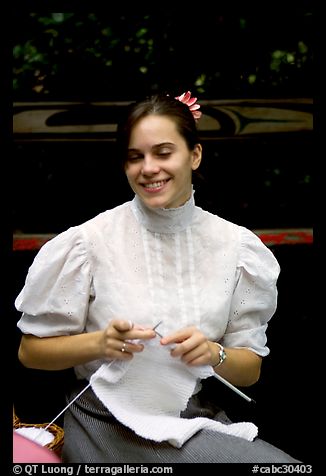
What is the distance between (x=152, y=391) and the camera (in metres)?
1.81

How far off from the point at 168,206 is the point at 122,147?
0.21 metres

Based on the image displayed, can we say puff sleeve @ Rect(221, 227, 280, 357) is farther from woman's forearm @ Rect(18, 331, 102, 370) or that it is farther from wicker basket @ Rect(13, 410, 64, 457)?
wicker basket @ Rect(13, 410, 64, 457)

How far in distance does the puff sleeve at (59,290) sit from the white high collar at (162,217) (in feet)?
0.62

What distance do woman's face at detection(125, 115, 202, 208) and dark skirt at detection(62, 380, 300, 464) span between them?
58 centimetres

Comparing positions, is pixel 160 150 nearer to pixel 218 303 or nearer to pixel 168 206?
pixel 168 206

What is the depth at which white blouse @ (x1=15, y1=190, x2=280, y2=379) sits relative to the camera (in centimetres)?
185

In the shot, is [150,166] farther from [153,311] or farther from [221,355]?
[221,355]

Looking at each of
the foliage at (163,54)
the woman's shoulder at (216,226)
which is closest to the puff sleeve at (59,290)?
the woman's shoulder at (216,226)

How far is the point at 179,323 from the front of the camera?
186 centimetres

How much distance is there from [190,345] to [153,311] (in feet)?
0.58

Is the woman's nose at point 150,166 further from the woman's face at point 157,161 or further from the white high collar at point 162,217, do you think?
the white high collar at point 162,217

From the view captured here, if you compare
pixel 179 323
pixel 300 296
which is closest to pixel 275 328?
pixel 300 296

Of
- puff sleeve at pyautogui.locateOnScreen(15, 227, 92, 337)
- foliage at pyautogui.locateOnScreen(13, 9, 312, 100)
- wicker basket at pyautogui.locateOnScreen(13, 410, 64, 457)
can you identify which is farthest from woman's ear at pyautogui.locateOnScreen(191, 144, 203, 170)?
foliage at pyautogui.locateOnScreen(13, 9, 312, 100)

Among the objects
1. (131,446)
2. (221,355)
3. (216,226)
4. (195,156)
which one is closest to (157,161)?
(195,156)
